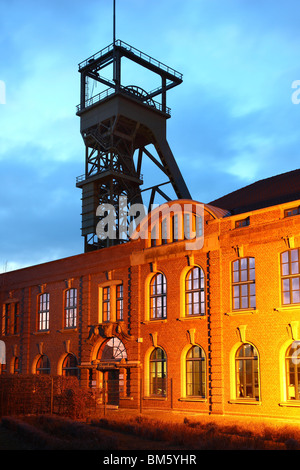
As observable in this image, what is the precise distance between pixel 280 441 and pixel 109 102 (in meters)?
32.2

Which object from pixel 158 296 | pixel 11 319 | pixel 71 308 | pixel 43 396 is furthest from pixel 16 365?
pixel 43 396

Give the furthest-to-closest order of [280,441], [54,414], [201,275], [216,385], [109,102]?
[109,102] < [201,275] < [216,385] < [54,414] < [280,441]

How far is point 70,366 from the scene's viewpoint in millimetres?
35750

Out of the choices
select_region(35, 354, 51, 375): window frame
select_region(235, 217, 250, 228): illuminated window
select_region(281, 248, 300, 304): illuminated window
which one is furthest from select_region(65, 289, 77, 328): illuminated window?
select_region(281, 248, 300, 304): illuminated window

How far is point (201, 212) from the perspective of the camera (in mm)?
28938

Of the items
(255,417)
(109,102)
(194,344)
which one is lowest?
(255,417)

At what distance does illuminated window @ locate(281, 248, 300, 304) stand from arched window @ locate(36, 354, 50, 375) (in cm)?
1782

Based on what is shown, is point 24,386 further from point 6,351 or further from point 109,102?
point 109,102

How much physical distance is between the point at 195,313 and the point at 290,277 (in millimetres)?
5637

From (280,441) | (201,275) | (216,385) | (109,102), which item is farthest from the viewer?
(109,102)

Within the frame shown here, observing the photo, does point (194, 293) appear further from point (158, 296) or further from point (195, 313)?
point (158, 296)

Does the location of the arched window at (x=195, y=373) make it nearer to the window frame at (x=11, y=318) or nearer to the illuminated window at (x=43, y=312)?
the illuminated window at (x=43, y=312)

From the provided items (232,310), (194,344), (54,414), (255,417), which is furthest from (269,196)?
(54,414)
